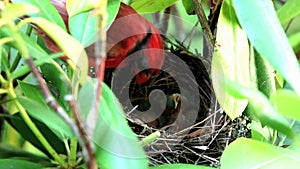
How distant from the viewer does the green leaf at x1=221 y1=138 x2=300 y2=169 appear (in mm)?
472

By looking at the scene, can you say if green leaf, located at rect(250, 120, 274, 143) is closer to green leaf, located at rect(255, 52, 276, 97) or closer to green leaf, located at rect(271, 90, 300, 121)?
green leaf, located at rect(255, 52, 276, 97)

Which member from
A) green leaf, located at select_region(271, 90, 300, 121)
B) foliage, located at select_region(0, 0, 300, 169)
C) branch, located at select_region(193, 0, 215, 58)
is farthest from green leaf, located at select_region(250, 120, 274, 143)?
green leaf, located at select_region(271, 90, 300, 121)

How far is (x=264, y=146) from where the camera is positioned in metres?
0.49

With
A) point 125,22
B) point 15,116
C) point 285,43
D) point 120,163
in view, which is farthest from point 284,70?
point 15,116

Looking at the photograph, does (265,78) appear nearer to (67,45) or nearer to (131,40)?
(131,40)

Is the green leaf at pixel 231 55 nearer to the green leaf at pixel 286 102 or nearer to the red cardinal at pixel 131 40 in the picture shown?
the red cardinal at pixel 131 40

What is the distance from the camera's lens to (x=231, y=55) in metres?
0.64

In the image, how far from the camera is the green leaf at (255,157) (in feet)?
1.55

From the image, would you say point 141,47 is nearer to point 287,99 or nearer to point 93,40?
point 93,40

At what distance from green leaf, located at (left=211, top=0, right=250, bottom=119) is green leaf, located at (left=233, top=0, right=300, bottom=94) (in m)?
0.11

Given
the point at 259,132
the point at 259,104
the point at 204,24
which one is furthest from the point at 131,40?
the point at 259,104

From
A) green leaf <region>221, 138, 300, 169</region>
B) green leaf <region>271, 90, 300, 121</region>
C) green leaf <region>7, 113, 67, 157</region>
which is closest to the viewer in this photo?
green leaf <region>271, 90, 300, 121</region>

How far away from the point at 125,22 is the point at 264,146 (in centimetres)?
26

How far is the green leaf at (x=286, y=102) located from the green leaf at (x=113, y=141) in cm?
14
